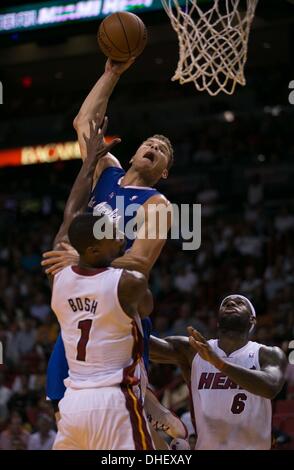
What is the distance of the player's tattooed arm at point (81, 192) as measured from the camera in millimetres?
4617

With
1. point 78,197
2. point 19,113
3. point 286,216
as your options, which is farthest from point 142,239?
point 19,113

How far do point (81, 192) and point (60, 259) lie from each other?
A: 407 millimetres

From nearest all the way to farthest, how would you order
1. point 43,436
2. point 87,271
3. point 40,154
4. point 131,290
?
point 131,290, point 87,271, point 43,436, point 40,154

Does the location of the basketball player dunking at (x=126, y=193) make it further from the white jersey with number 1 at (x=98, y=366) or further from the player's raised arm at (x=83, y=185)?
the white jersey with number 1 at (x=98, y=366)

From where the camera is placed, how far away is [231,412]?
5234mm

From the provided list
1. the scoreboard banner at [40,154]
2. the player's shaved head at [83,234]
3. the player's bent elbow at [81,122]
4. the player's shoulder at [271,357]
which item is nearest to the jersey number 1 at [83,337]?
the player's shaved head at [83,234]

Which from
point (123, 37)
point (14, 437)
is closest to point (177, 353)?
point (123, 37)

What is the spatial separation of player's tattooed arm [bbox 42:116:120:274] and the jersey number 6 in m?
1.35

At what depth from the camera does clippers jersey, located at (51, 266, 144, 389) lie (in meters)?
4.22

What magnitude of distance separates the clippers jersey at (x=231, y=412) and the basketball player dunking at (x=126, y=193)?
0.53 feet

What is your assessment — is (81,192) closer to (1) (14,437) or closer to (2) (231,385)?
(2) (231,385)

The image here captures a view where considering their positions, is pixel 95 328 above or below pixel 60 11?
below

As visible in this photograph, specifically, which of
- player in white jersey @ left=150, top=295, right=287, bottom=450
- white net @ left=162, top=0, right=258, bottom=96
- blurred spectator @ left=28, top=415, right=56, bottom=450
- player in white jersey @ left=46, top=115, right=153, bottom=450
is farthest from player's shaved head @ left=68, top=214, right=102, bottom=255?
blurred spectator @ left=28, top=415, right=56, bottom=450
